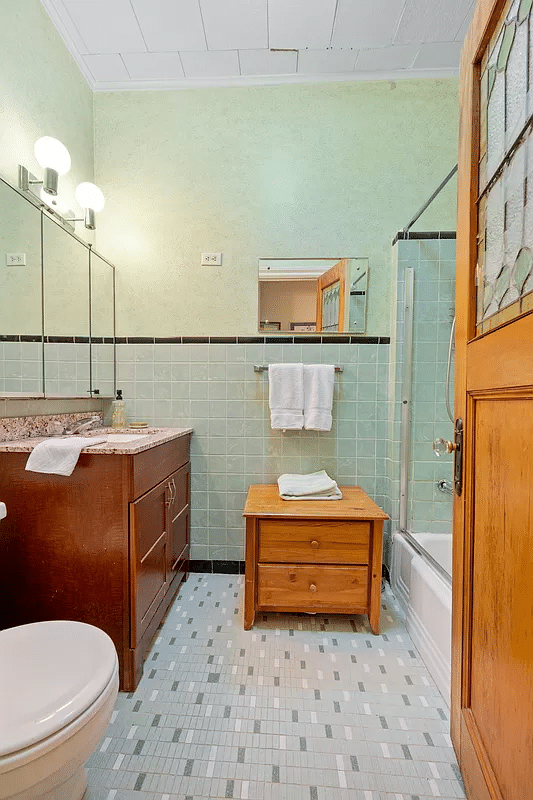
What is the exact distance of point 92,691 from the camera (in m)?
0.76

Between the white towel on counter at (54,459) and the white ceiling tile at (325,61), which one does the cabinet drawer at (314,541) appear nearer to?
the white towel on counter at (54,459)

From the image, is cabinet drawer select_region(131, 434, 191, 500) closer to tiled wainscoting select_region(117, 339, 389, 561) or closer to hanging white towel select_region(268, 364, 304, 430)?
tiled wainscoting select_region(117, 339, 389, 561)

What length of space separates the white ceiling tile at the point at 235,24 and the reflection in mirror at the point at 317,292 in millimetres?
1003

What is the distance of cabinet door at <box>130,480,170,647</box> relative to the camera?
1.28 m

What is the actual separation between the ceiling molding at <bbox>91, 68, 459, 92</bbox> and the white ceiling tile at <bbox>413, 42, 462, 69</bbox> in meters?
0.03

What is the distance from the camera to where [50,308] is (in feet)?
5.60

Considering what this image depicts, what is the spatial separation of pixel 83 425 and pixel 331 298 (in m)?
1.44

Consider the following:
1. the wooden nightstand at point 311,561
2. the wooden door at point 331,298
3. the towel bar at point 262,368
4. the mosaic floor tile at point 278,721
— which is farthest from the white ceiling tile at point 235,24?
the mosaic floor tile at point 278,721

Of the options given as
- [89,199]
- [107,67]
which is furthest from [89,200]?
[107,67]

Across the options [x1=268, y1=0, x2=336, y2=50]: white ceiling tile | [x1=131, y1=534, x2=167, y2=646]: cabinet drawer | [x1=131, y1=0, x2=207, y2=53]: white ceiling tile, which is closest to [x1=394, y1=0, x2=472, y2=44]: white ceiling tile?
[x1=268, y1=0, x2=336, y2=50]: white ceiling tile

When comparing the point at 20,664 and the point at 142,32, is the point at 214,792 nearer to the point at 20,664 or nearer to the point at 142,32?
the point at 20,664

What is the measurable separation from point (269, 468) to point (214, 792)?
4.41 feet

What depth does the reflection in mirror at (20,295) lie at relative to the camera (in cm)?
144

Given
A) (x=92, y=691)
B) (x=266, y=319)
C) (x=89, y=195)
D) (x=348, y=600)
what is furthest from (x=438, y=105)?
(x=92, y=691)
